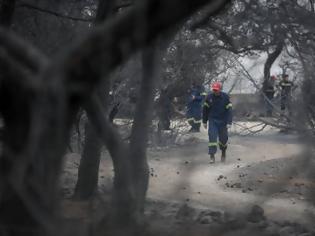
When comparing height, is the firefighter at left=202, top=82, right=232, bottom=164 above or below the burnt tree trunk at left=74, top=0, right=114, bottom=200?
above

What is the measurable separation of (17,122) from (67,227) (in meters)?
0.61

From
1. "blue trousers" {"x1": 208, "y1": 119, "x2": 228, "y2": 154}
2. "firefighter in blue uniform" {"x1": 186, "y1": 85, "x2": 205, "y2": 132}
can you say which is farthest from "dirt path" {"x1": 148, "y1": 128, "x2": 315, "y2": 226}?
"firefighter in blue uniform" {"x1": 186, "y1": 85, "x2": 205, "y2": 132}

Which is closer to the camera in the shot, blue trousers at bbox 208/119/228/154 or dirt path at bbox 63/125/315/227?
dirt path at bbox 63/125/315/227

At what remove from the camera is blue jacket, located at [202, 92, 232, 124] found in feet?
47.2

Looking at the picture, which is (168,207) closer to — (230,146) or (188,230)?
(188,230)

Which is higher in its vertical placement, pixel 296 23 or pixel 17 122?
pixel 296 23

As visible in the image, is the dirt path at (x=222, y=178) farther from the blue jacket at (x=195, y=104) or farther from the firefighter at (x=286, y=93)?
the blue jacket at (x=195, y=104)

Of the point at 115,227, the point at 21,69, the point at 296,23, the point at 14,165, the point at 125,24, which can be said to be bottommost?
the point at 115,227

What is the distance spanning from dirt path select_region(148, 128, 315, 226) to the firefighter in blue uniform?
3.91ft

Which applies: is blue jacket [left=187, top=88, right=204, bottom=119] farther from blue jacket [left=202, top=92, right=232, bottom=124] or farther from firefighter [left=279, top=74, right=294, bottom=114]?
firefighter [left=279, top=74, right=294, bottom=114]

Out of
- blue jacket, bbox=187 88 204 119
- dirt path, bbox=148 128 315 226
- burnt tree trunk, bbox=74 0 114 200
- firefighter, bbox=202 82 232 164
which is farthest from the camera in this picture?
blue jacket, bbox=187 88 204 119

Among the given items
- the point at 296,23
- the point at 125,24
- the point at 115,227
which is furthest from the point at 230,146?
the point at 125,24

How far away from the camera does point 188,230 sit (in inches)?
218

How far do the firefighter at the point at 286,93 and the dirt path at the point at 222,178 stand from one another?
673 millimetres
